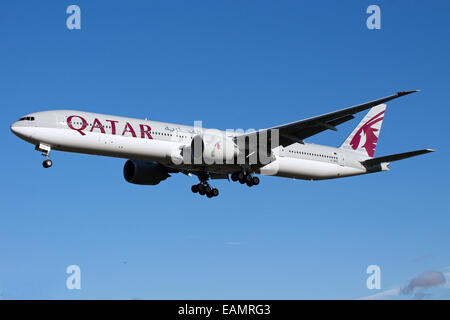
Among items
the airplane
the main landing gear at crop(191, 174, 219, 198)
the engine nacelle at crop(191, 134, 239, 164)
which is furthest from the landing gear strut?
the main landing gear at crop(191, 174, 219, 198)

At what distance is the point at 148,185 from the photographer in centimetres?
4388

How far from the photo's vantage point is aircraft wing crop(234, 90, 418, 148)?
33875 millimetres

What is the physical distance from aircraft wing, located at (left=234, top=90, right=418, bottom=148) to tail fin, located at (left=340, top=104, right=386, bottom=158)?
871 cm

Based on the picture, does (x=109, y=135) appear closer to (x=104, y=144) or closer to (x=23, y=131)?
(x=104, y=144)

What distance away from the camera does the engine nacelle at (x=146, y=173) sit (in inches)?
1706

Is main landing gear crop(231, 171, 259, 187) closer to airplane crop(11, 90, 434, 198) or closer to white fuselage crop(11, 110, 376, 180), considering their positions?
airplane crop(11, 90, 434, 198)

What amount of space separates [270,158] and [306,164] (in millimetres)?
3111

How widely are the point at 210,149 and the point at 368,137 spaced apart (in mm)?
16053

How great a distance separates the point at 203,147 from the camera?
3741 centimetres

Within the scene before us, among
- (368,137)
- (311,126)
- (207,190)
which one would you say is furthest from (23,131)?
(368,137)
